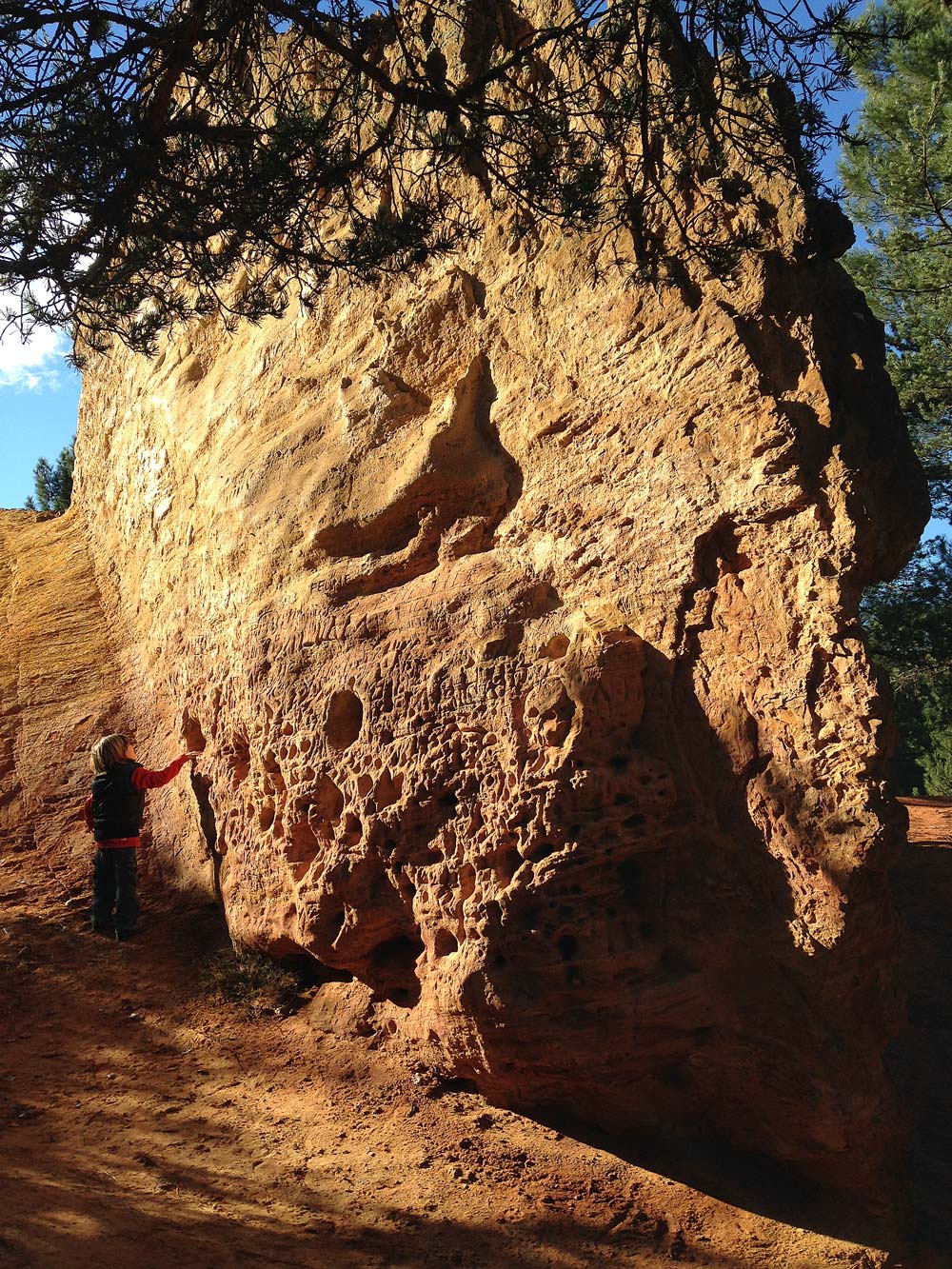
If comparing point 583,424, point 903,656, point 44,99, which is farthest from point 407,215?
point 903,656

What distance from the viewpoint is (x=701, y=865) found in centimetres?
430

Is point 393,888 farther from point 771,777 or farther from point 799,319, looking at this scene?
point 799,319

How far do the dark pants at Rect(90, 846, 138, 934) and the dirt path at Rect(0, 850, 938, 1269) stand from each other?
54cm

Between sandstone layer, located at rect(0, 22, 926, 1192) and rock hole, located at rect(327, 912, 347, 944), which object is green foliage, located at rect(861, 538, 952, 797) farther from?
rock hole, located at rect(327, 912, 347, 944)

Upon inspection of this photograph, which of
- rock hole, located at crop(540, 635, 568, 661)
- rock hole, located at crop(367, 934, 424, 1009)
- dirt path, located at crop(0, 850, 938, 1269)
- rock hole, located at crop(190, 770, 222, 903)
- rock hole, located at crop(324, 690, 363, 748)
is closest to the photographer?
dirt path, located at crop(0, 850, 938, 1269)

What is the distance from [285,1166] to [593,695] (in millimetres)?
2294

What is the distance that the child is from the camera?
6000mm

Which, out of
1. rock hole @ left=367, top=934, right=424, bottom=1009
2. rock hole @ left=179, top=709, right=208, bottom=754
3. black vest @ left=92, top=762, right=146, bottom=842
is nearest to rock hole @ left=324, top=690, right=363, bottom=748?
rock hole @ left=367, top=934, right=424, bottom=1009

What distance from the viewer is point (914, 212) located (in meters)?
11.0

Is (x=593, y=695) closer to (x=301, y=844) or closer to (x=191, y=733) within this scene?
(x=301, y=844)

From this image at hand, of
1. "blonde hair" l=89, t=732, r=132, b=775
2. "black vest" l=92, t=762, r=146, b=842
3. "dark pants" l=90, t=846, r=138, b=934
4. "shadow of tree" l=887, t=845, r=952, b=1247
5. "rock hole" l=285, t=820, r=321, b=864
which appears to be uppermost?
"blonde hair" l=89, t=732, r=132, b=775

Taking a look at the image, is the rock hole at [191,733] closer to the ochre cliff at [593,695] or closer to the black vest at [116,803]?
the black vest at [116,803]

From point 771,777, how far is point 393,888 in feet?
5.78

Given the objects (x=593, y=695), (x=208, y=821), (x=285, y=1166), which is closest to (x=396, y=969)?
(x=285, y=1166)
